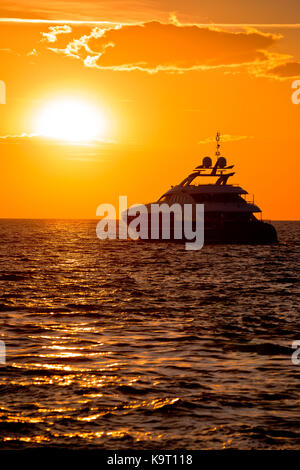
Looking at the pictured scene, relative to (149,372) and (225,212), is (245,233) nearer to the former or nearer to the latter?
(225,212)

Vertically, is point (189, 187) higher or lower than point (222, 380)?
higher

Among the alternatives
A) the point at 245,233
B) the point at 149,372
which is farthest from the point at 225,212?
the point at 149,372

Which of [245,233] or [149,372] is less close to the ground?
[245,233]

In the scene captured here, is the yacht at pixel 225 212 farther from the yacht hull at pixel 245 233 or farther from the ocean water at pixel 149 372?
the ocean water at pixel 149 372

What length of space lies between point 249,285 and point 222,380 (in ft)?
65.2

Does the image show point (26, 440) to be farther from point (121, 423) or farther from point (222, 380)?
point (222, 380)

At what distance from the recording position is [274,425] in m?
9.20

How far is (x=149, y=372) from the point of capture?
12.2 metres

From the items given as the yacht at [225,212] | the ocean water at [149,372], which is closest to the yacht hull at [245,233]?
the yacht at [225,212]

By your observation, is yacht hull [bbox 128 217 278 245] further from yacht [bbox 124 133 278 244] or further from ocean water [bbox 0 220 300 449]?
ocean water [bbox 0 220 300 449]

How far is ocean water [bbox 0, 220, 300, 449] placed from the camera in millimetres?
8836

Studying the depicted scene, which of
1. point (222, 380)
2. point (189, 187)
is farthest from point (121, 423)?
point (189, 187)

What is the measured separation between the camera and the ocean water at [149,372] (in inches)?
348
